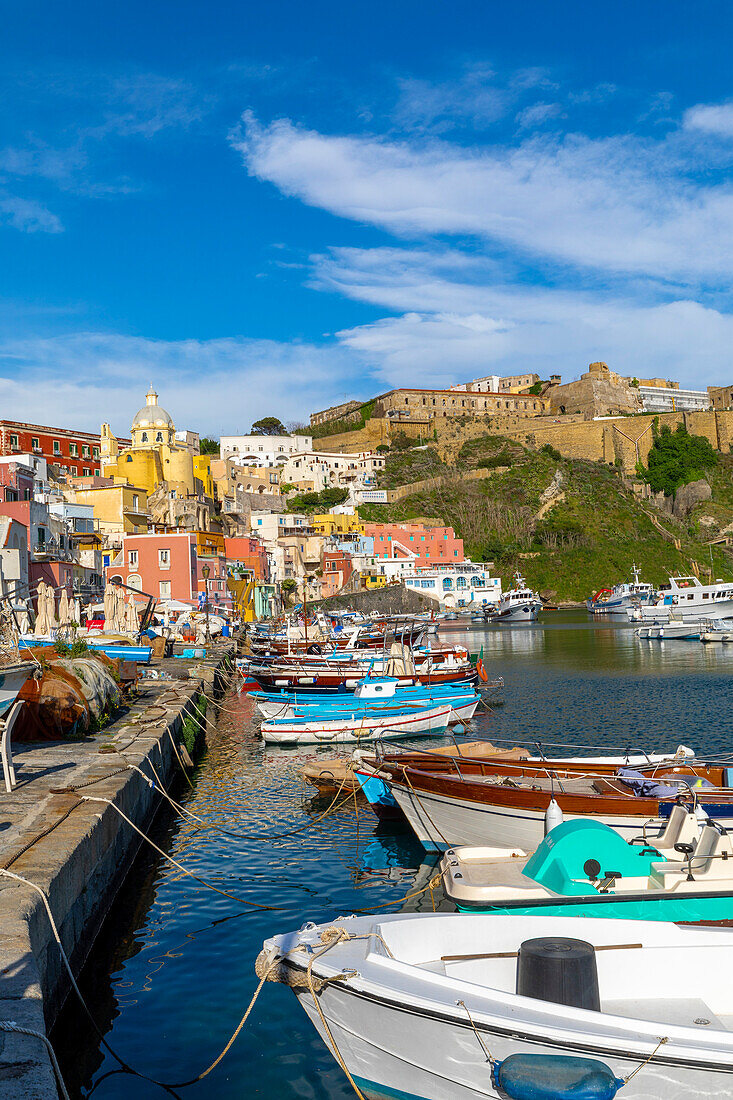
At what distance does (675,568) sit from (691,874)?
10596cm

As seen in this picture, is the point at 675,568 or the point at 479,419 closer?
the point at 675,568

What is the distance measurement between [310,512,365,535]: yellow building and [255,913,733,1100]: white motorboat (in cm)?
9803

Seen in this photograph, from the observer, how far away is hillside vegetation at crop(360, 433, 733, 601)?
109812 mm

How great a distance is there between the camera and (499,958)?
6.34 m

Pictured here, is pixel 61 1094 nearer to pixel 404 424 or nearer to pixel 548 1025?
pixel 548 1025

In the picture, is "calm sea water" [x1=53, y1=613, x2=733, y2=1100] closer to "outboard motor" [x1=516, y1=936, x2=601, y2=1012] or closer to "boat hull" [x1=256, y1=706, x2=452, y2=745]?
"boat hull" [x1=256, y1=706, x2=452, y2=745]

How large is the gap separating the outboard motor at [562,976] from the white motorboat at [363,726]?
1720 centimetres

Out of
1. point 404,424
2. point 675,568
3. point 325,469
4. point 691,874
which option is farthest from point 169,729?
point 404,424

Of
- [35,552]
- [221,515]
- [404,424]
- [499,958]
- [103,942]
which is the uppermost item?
[404,424]

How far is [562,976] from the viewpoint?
5.66 m

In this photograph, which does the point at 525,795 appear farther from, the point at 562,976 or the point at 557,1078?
the point at 557,1078

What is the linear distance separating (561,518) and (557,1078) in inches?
4516

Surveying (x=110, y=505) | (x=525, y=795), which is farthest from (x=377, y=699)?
(x=110, y=505)

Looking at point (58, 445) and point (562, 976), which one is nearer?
point (562, 976)
